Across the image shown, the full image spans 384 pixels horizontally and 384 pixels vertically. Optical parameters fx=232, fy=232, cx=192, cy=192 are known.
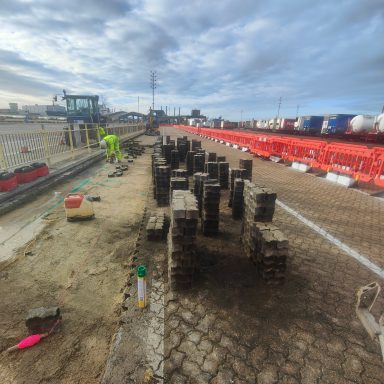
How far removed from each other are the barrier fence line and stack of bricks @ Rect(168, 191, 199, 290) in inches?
334

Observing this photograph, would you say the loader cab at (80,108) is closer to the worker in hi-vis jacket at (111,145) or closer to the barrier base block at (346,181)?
the worker in hi-vis jacket at (111,145)

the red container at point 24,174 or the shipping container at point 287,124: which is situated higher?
the shipping container at point 287,124

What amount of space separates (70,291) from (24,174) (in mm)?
6522

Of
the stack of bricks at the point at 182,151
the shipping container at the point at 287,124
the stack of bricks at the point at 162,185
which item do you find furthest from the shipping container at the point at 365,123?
the stack of bricks at the point at 162,185

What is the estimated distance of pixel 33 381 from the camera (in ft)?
7.54

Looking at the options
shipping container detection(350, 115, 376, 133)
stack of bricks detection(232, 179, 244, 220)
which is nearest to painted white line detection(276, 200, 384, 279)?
stack of bricks detection(232, 179, 244, 220)

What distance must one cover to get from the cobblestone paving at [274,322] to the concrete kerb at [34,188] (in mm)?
5636

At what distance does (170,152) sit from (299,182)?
6.41 metres

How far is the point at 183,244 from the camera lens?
3.39 meters

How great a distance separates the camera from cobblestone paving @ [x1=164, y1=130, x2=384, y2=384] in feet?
7.93

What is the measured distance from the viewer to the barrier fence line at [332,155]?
877 centimetres

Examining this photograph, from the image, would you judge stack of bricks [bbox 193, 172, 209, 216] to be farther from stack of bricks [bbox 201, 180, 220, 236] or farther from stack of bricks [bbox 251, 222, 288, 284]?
stack of bricks [bbox 251, 222, 288, 284]

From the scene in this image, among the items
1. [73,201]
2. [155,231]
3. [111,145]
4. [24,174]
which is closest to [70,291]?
[155,231]

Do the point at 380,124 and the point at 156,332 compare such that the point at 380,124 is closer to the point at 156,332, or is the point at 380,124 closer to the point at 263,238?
the point at 263,238
